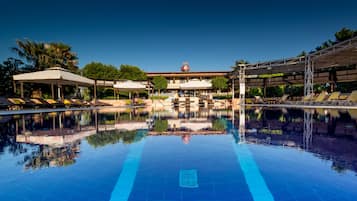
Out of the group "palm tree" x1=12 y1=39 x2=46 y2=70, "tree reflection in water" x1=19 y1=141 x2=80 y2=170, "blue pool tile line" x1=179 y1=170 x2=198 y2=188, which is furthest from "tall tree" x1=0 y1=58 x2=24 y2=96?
"blue pool tile line" x1=179 y1=170 x2=198 y2=188

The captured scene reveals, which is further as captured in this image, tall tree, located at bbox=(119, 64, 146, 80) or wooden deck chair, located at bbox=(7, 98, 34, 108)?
tall tree, located at bbox=(119, 64, 146, 80)

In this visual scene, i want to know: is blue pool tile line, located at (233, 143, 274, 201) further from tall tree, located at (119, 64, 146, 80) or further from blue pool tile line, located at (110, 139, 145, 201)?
tall tree, located at (119, 64, 146, 80)

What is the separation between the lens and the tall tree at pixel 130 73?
27.5 meters

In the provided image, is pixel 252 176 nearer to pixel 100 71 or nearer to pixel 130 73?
pixel 100 71

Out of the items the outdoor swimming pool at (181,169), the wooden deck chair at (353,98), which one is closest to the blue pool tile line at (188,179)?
the outdoor swimming pool at (181,169)

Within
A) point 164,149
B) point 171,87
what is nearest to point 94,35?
point 171,87

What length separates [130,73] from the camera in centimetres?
2812

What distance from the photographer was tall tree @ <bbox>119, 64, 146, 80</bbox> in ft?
90.2

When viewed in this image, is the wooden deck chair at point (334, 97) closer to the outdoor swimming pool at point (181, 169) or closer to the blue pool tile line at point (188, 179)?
the outdoor swimming pool at point (181, 169)

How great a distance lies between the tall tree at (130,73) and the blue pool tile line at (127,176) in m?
24.8

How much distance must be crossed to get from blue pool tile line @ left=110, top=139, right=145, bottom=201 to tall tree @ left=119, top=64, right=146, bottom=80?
24.8m

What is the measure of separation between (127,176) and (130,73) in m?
26.8

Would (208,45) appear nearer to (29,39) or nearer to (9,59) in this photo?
(29,39)

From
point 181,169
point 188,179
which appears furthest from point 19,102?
point 188,179
